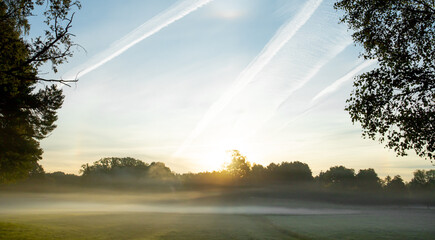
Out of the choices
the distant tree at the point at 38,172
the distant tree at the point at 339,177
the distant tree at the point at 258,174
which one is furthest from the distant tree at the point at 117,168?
the distant tree at the point at 339,177

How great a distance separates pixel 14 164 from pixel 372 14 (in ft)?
141

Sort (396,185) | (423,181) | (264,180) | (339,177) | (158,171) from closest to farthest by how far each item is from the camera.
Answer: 1. (264,180)
2. (396,185)
3. (339,177)
4. (423,181)
5. (158,171)

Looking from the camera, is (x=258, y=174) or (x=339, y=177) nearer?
(x=258, y=174)

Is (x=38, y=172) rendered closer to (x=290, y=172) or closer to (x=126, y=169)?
(x=126, y=169)

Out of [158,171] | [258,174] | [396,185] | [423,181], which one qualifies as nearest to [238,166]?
[258,174]

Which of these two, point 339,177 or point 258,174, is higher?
point 258,174

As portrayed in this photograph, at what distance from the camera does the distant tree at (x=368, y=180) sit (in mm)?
153050

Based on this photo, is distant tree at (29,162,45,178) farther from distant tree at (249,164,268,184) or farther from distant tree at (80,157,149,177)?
distant tree at (249,164,268,184)

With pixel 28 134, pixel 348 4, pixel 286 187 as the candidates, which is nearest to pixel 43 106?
pixel 28 134

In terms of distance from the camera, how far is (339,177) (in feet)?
540

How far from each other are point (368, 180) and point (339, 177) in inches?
570

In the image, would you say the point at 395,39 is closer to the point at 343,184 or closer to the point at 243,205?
the point at 243,205

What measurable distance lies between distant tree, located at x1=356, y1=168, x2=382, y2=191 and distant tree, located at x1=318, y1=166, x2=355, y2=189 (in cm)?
343

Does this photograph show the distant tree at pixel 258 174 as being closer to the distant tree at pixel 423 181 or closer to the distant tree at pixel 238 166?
the distant tree at pixel 238 166
